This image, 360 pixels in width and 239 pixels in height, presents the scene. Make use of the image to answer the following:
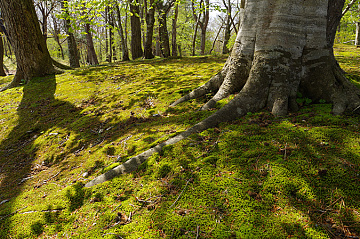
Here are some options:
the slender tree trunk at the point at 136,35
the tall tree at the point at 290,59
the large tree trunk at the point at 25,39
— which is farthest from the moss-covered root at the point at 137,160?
the slender tree trunk at the point at 136,35

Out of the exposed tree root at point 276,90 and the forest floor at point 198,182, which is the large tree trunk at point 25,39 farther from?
the exposed tree root at point 276,90

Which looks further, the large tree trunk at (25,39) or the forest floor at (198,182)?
the large tree trunk at (25,39)

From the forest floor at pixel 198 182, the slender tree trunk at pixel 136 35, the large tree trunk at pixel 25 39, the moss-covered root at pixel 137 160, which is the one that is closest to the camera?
the forest floor at pixel 198 182

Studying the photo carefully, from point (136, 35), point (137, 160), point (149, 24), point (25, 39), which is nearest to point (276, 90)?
point (137, 160)

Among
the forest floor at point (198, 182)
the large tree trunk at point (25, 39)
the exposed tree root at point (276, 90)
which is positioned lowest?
the forest floor at point (198, 182)

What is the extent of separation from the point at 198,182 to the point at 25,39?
403 inches

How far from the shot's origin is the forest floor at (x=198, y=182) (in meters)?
1.84

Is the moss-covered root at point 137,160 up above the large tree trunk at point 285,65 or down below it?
below

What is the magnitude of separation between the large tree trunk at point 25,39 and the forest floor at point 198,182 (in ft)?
19.6

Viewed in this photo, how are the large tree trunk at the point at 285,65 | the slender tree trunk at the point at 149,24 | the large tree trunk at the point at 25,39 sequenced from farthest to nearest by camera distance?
the slender tree trunk at the point at 149,24 < the large tree trunk at the point at 25,39 < the large tree trunk at the point at 285,65

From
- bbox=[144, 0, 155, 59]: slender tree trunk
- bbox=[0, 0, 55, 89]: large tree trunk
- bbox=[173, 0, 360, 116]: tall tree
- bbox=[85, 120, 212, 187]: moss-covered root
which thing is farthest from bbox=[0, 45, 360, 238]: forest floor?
bbox=[144, 0, 155, 59]: slender tree trunk

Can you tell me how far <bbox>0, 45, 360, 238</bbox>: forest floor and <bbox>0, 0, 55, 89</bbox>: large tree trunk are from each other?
597 centimetres

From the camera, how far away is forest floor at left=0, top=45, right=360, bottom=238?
6.05ft

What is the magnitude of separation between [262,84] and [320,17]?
1.46m
